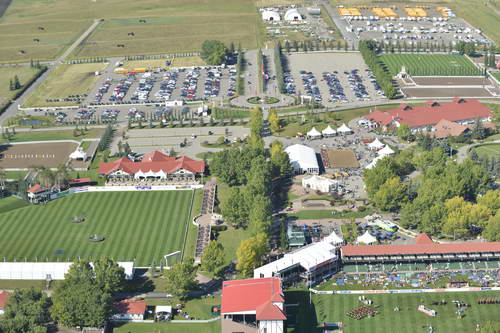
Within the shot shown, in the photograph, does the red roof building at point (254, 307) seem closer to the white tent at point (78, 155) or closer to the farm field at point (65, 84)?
the white tent at point (78, 155)

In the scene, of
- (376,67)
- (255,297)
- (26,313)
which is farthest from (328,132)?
(26,313)

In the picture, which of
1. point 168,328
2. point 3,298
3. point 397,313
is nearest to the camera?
point 168,328

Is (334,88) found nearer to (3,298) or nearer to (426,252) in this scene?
(426,252)

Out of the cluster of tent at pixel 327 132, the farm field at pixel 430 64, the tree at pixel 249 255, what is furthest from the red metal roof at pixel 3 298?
the farm field at pixel 430 64

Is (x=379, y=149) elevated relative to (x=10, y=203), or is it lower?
lower

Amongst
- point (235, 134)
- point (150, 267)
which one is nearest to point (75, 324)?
point (150, 267)

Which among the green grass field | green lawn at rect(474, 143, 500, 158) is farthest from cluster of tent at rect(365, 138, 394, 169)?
the green grass field
